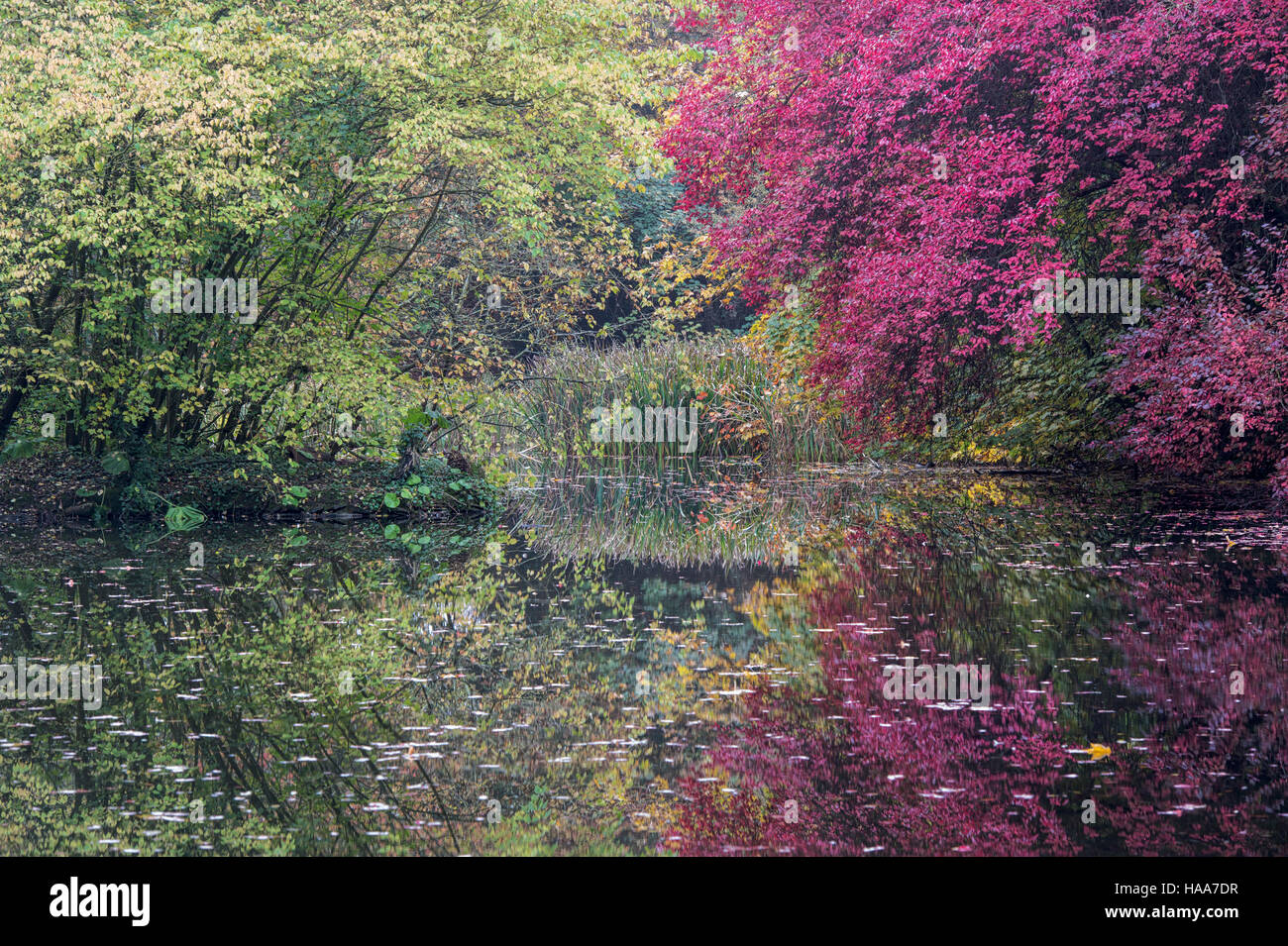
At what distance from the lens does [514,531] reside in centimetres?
1427

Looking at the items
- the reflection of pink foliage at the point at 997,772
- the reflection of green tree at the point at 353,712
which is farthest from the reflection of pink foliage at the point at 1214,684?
the reflection of green tree at the point at 353,712

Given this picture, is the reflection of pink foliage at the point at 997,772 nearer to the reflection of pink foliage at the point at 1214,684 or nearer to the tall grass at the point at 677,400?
the reflection of pink foliage at the point at 1214,684

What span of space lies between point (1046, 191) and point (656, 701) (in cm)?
1014

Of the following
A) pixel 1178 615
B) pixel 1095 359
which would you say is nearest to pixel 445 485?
pixel 1095 359

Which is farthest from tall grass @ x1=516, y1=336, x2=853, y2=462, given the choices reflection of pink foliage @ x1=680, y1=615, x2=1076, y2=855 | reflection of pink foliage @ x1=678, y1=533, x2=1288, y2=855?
reflection of pink foliage @ x1=680, y1=615, x2=1076, y2=855

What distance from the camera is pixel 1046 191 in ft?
47.6

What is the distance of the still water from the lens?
448 centimetres

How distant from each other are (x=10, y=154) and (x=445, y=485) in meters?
5.87

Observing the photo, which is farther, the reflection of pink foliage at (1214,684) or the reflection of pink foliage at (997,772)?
the reflection of pink foliage at (1214,684)

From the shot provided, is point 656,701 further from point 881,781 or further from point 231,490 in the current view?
point 231,490

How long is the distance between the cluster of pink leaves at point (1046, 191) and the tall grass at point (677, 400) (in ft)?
17.5

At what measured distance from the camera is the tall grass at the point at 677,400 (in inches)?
874

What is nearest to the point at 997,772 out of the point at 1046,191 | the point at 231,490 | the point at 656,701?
the point at 656,701

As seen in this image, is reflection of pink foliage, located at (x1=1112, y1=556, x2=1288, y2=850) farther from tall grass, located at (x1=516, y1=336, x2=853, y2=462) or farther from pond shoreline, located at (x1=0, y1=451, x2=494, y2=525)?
tall grass, located at (x1=516, y1=336, x2=853, y2=462)
